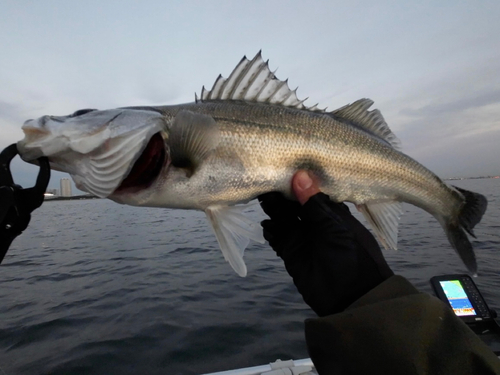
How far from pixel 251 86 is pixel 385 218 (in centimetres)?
197

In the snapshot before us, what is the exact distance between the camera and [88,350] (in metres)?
5.09

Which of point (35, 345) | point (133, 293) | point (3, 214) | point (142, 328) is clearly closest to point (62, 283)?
point (133, 293)

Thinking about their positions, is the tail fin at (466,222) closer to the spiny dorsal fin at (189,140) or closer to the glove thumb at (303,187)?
the glove thumb at (303,187)

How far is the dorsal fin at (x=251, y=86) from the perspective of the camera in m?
2.90

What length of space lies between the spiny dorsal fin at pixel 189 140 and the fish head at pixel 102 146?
101 millimetres

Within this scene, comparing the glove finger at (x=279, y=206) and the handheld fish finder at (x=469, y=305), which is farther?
the handheld fish finder at (x=469, y=305)

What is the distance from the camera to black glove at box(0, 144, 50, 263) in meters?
1.84

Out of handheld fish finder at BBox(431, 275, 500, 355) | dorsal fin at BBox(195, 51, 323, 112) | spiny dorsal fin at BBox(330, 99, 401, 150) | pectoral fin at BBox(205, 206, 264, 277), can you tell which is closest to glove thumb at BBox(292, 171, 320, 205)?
pectoral fin at BBox(205, 206, 264, 277)

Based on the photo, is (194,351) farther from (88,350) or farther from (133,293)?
(133,293)

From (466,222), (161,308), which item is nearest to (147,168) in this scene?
(466,222)

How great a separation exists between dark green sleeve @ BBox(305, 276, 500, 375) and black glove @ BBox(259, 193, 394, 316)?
345 millimetres

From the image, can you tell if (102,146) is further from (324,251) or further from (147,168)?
(324,251)

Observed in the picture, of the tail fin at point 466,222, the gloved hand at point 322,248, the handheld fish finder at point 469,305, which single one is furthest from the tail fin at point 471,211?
the handheld fish finder at point 469,305

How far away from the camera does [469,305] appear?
4312 mm
